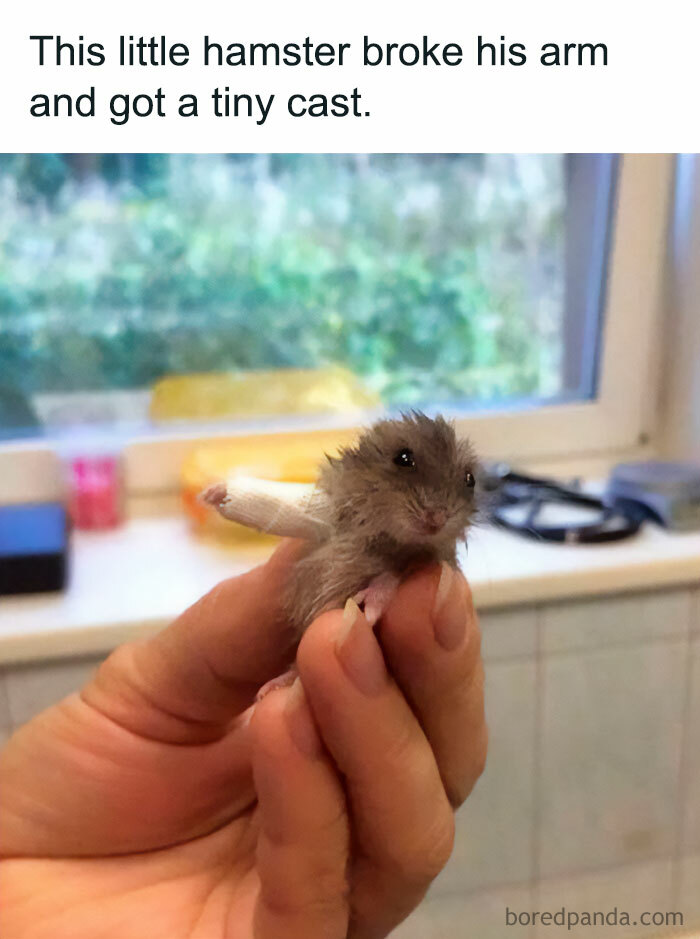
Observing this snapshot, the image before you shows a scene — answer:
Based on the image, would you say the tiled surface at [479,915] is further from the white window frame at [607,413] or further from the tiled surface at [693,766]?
the white window frame at [607,413]

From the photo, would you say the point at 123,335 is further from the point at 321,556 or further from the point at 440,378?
the point at 321,556

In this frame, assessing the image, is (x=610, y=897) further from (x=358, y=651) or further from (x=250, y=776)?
(x=358, y=651)

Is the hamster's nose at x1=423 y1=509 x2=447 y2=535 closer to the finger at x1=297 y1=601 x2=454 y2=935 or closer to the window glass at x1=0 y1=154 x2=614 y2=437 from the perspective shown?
the finger at x1=297 y1=601 x2=454 y2=935

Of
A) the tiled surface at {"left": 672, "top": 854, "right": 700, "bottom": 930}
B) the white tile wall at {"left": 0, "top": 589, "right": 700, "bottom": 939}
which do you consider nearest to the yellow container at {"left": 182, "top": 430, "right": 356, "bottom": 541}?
the white tile wall at {"left": 0, "top": 589, "right": 700, "bottom": 939}

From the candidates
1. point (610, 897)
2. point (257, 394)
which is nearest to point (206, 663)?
point (257, 394)

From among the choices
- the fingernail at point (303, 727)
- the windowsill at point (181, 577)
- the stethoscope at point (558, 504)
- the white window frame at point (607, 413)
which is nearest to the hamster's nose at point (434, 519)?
the fingernail at point (303, 727)
